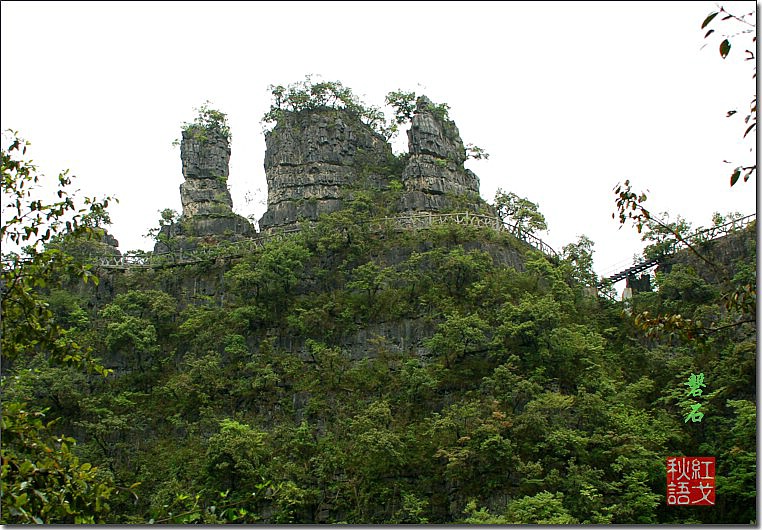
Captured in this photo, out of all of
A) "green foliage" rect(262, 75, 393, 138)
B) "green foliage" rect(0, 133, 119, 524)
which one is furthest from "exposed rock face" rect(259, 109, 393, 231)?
"green foliage" rect(0, 133, 119, 524)

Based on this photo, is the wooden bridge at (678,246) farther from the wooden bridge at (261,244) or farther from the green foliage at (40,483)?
the green foliage at (40,483)

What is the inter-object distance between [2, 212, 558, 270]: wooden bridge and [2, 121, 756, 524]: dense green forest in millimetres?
292

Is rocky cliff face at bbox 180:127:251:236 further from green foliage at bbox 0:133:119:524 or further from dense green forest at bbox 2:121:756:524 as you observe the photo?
green foliage at bbox 0:133:119:524

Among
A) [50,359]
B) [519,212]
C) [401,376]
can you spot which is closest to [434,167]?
[519,212]

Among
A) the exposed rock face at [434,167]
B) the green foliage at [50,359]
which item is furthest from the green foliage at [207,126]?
the green foliage at [50,359]

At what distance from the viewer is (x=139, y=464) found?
19.6 meters

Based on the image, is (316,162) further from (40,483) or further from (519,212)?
(40,483)

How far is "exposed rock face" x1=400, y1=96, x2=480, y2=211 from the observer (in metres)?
25.2

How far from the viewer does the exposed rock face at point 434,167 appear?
2517 cm

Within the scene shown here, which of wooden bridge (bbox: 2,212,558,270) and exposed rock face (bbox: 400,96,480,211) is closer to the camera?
wooden bridge (bbox: 2,212,558,270)

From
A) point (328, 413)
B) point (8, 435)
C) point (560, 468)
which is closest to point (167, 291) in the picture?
point (328, 413)

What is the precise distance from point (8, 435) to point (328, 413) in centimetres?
1313

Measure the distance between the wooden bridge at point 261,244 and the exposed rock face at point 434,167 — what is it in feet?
3.15

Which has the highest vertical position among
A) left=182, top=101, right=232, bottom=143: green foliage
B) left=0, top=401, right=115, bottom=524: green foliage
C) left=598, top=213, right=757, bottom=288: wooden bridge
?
left=182, top=101, right=232, bottom=143: green foliage
